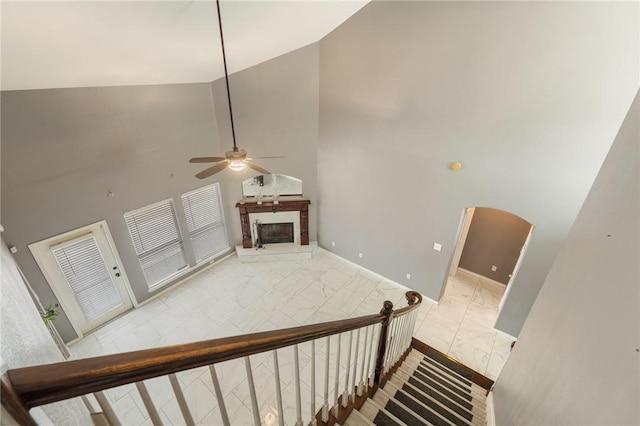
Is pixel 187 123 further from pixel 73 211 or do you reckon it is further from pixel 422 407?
pixel 422 407

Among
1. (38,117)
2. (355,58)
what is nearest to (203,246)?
(38,117)

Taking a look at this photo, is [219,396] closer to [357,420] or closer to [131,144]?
[357,420]

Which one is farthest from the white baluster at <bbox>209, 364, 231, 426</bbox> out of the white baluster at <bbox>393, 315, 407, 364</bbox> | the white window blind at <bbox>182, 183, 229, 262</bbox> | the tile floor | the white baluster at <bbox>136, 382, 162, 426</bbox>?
the white window blind at <bbox>182, 183, 229, 262</bbox>

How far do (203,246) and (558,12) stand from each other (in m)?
6.89

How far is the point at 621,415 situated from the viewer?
106 centimetres

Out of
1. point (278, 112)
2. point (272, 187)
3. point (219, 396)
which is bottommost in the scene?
point (272, 187)

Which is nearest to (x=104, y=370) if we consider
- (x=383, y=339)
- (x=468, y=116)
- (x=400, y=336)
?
(x=383, y=339)

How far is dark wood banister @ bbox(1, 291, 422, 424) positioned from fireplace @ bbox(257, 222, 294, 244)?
235 inches

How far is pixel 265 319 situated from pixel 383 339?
3.23 meters

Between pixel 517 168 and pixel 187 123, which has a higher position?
pixel 187 123

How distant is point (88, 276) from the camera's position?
15.6ft

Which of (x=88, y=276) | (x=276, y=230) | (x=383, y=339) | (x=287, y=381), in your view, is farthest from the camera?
(x=276, y=230)

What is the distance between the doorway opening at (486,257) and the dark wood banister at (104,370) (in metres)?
5.68

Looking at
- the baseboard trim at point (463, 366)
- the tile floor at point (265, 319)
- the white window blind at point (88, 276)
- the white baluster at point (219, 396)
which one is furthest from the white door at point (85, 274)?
the baseboard trim at point (463, 366)
